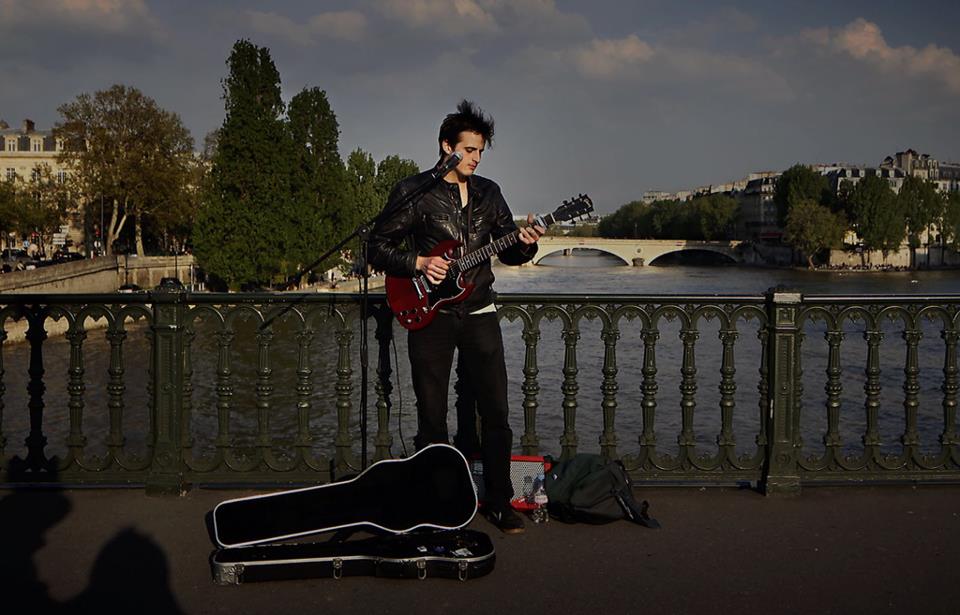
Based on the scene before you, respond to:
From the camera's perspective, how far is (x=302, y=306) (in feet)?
18.0

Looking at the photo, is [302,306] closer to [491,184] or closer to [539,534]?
[491,184]

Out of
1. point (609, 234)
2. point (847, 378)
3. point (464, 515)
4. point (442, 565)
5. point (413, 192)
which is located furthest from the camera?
point (609, 234)

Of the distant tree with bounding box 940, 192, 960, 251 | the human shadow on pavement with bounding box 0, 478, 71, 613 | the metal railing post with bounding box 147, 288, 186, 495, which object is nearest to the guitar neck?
the metal railing post with bounding box 147, 288, 186, 495

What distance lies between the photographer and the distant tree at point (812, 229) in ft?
311

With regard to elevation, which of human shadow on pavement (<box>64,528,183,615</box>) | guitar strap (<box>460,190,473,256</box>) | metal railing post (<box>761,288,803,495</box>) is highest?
guitar strap (<box>460,190,473,256</box>)

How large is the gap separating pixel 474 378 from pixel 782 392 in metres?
1.77

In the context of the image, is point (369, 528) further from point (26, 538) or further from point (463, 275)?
point (26, 538)

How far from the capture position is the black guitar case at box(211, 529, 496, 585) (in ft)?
13.0

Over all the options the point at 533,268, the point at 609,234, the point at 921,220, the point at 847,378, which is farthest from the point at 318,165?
the point at 609,234

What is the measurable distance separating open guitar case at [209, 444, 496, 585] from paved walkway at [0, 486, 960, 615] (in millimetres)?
64

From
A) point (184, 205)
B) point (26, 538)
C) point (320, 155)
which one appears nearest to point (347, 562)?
point (26, 538)

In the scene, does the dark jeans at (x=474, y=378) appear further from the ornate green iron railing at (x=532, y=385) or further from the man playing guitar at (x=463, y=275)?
the ornate green iron railing at (x=532, y=385)

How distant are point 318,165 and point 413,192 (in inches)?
1894

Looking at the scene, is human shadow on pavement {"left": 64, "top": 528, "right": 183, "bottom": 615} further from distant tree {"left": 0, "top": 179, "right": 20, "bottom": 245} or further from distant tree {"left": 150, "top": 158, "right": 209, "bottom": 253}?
distant tree {"left": 0, "top": 179, "right": 20, "bottom": 245}
